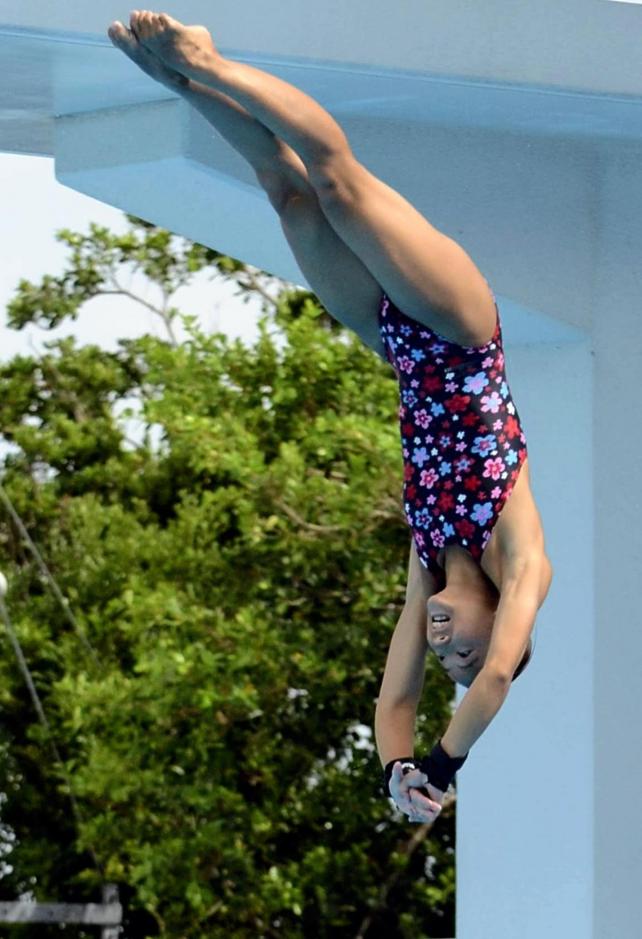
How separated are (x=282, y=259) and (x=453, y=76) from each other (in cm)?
82

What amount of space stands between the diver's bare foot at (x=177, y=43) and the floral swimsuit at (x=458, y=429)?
571 millimetres

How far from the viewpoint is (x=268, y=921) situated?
8.80 meters

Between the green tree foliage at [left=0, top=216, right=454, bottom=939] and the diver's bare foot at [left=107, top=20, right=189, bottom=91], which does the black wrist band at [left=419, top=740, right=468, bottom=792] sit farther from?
the green tree foliage at [left=0, top=216, right=454, bottom=939]

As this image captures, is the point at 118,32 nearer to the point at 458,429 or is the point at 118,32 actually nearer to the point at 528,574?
the point at 458,429

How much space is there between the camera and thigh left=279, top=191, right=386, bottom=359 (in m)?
3.36

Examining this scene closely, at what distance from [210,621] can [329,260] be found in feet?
15.5

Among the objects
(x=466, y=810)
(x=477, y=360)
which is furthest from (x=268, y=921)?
(x=477, y=360)

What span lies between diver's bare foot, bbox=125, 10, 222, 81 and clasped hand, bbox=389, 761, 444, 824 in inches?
47.3

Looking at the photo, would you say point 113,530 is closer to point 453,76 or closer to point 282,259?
point 282,259

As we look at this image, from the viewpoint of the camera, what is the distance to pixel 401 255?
3.21 meters

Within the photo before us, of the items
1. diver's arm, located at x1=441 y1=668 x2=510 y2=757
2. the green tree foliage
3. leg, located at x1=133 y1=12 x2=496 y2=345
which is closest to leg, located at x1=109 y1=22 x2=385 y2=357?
leg, located at x1=133 y1=12 x2=496 y2=345

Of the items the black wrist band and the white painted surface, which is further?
the white painted surface

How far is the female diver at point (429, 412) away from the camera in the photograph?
313cm

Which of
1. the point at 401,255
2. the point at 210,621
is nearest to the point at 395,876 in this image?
the point at 210,621
